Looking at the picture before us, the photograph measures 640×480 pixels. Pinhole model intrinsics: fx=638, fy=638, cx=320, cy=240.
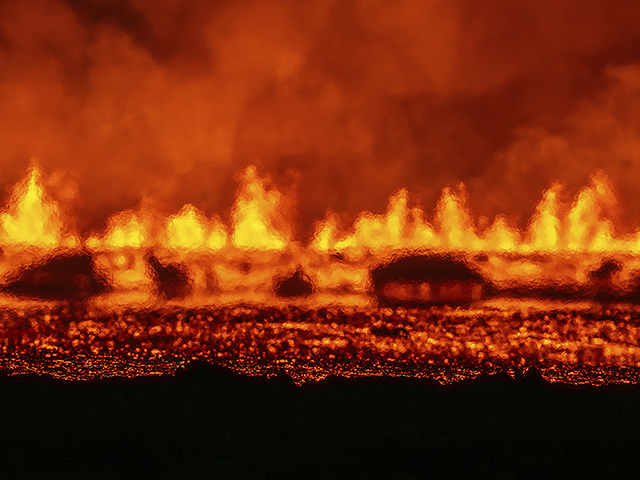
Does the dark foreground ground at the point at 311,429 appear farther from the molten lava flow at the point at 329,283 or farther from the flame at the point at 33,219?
the flame at the point at 33,219

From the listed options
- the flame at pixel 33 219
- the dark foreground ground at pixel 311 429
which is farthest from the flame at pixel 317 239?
the dark foreground ground at pixel 311 429

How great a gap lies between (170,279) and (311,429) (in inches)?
18.5

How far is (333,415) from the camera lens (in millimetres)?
989

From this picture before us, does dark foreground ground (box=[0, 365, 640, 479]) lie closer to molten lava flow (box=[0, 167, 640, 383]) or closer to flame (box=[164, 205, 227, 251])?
molten lava flow (box=[0, 167, 640, 383])

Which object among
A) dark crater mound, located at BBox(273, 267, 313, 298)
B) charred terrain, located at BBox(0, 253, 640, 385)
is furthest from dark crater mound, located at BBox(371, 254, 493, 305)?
dark crater mound, located at BBox(273, 267, 313, 298)

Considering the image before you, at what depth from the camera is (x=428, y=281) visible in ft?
4.22

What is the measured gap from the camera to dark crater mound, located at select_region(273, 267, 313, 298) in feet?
4.19

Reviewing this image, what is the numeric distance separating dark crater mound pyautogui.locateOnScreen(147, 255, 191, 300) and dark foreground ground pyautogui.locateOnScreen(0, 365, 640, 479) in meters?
0.21

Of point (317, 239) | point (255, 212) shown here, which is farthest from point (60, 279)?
point (317, 239)

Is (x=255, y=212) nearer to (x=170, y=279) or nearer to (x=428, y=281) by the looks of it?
(x=170, y=279)

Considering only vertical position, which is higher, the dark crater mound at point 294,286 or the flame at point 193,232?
the flame at point 193,232

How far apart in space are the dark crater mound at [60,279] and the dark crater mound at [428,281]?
0.56m

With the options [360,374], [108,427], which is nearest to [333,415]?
[360,374]

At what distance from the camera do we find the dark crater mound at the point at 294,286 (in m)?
1.28
